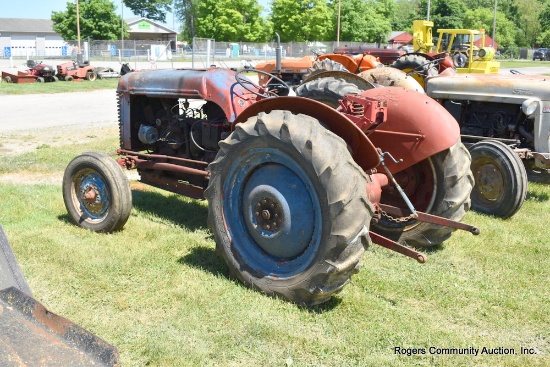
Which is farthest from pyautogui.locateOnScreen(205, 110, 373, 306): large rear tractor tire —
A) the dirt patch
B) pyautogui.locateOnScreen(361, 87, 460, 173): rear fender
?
the dirt patch

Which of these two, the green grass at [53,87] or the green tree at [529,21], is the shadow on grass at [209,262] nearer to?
the green grass at [53,87]

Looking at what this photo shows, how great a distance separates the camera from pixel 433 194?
4930 millimetres

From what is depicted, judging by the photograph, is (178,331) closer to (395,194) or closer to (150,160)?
(395,194)

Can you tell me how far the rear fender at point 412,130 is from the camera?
4.45 m

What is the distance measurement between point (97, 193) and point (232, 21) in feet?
175

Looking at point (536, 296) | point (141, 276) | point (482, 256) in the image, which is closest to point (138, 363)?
point (141, 276)

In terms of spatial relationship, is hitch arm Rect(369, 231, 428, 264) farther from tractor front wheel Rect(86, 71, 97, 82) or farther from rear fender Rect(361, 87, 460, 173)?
Result: tractor front wheel Rect(86, 71, 97, 82)

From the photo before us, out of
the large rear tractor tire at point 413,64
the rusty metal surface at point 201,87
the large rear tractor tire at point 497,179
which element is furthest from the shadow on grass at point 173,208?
the large rear tractor tire at point 413,64

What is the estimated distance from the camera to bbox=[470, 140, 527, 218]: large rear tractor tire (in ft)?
21.3

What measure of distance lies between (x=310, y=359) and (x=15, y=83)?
25055mm

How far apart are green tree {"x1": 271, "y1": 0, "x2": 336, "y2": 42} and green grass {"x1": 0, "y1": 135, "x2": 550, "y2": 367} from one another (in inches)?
1937

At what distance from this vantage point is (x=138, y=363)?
3314 mm

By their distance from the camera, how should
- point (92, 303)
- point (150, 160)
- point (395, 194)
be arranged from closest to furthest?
point (92, 303) → point (395, 194) → point (150, 160)

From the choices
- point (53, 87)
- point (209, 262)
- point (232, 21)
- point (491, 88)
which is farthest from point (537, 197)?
point (232, 21)
